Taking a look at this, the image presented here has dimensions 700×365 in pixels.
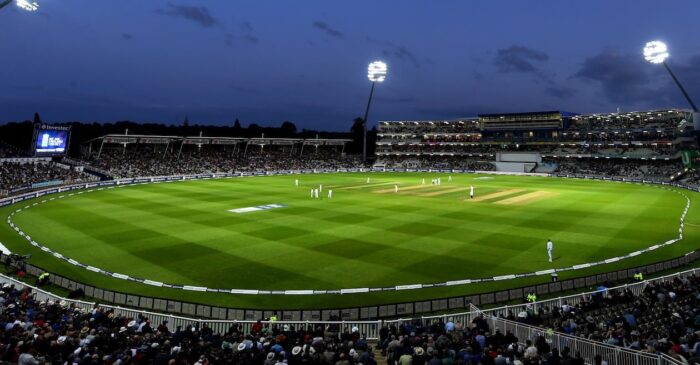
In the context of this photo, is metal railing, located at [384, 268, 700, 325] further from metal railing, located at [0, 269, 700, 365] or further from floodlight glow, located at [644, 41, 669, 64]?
floodlight glow, located at [644, 41, 669, 64]

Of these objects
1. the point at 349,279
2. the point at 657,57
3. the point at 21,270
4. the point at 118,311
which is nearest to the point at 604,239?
the point at 349,279

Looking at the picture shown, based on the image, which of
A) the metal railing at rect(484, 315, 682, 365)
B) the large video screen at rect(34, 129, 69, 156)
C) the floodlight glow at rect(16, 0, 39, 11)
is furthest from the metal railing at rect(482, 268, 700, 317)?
the large video screen at rect(34, 129, 69, 156)

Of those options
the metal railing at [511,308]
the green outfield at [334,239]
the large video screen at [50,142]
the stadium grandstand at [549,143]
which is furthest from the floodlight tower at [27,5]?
the stadium grandstand at [549,143]

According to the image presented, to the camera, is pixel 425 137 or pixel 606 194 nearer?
pixel 606 194

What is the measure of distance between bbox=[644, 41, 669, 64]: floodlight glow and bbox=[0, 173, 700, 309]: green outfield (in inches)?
822

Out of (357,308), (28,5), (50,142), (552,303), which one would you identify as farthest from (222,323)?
(50,142)

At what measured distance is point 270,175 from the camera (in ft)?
295

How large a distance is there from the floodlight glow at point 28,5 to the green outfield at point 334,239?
15.7 m

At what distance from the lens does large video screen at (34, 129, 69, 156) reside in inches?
2520

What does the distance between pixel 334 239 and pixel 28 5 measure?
25901mm

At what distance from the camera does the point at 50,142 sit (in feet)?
215

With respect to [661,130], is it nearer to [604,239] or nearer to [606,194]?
[606,194]

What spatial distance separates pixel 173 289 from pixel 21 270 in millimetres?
9702

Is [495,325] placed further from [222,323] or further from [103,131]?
[103,131]
